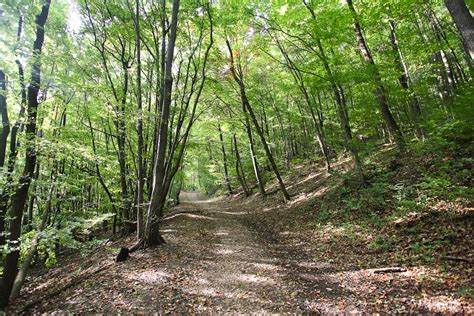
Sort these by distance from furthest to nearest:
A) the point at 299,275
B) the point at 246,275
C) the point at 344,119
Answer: the point at 344,119
the point at 246,275
the point at 299,275

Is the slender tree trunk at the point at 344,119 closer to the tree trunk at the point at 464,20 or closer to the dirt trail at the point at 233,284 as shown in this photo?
the dirt trail at the point at 233,284

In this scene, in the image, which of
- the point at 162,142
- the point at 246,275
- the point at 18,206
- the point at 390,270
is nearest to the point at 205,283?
the point at 246,275

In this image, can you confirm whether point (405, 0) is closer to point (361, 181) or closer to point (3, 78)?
point (361, 181)

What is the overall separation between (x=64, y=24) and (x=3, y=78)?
4472 millimetres

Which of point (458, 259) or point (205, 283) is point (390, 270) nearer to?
point (458, 259)

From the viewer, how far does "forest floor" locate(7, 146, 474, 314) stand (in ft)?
16.0

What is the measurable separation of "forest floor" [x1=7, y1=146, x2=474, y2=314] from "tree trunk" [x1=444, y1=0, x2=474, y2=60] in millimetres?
3987

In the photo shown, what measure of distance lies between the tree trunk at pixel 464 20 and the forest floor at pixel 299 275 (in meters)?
3.99

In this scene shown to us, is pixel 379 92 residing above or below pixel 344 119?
above

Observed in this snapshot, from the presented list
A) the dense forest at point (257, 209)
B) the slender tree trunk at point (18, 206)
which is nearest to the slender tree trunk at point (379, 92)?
the dense forest at point (257, 209)

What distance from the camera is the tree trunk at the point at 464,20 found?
16.3 feet

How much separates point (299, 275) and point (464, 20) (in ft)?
21.1

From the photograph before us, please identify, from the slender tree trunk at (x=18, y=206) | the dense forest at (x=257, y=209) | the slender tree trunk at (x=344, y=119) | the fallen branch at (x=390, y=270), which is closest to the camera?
the dense forest at (x=257, y=209)

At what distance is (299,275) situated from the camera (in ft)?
20.6
